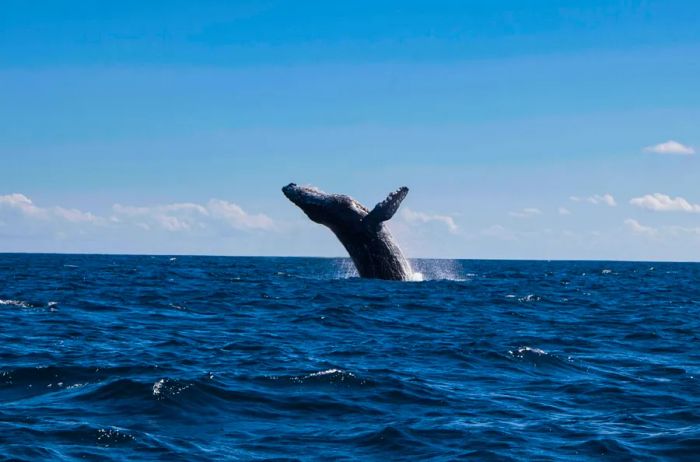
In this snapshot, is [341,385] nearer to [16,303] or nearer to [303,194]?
[16,303]

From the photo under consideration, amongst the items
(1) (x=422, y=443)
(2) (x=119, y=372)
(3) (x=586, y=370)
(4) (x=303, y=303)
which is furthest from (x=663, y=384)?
(4) (x=303, y=303)

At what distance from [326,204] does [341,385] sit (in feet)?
50.5

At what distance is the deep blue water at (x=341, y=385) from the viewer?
7.96m

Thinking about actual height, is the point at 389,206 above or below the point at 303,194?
below

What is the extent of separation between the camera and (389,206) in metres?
25.4

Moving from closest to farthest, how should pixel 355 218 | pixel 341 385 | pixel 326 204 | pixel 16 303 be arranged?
pixel 341 385, pixel 16 303, pixel 326 204, pixel 355 218

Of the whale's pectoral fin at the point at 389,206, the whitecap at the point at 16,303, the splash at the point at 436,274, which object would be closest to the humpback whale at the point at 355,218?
the whale's pectoral fin at the point at 389,206

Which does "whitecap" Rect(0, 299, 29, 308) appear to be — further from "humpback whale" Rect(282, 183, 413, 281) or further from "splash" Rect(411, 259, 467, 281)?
"splash" Rect(411, 259, 467, 281)

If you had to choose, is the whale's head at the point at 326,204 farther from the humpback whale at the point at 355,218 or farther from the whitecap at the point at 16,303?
the whitecap at the point at 16,303

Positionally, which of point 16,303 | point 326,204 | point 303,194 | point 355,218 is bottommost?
point 16,303

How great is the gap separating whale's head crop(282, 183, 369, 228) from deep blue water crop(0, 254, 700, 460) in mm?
5609

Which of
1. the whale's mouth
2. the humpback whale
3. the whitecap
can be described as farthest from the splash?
the whitecap

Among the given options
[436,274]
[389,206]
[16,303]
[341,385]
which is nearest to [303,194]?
[389,206]

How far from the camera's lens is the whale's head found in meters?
25.9
